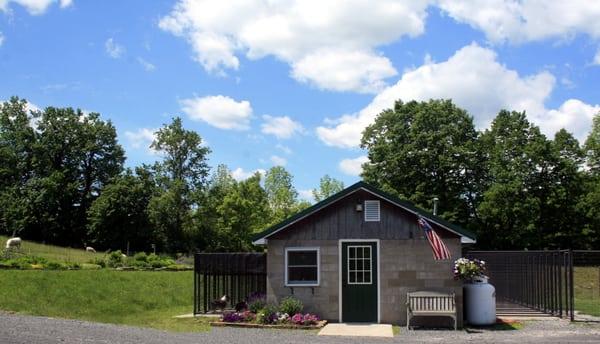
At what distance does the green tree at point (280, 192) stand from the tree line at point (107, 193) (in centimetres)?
414

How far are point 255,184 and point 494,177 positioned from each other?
27389mm

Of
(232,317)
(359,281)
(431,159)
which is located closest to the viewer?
(232,317)

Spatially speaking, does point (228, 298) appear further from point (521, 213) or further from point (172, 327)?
point (521, 213)

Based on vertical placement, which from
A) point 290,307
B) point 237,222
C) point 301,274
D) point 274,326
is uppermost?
point 237,222

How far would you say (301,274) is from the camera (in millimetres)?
17359

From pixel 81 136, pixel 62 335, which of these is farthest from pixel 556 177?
pixel 81 136

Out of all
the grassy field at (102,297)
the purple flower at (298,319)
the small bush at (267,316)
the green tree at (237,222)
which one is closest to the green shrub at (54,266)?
the grassy field at (102,297)

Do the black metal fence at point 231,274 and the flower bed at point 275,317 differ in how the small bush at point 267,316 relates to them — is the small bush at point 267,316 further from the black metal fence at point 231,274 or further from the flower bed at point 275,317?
the black metal fence at point 231,274

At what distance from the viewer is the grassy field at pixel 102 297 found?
17.4 m

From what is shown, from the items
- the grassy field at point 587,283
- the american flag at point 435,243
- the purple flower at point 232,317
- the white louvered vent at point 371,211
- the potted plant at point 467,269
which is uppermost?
the white louvered vent at point 371,211

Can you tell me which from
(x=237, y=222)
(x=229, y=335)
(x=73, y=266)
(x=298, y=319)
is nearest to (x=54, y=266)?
(x=73, y=266)

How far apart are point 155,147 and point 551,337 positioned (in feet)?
176

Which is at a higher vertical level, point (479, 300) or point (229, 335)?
point (479, 300)

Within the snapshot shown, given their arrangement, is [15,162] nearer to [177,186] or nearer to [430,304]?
[177,186]
